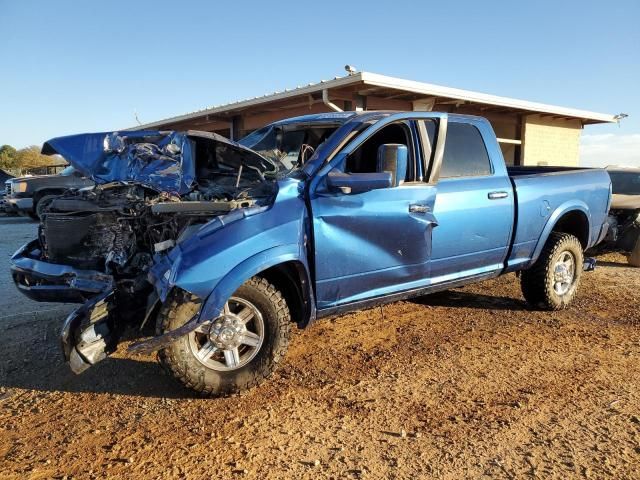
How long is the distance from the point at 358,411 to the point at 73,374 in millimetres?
2229

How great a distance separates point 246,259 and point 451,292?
3.84 metres

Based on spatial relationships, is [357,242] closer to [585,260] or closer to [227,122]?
[585,260]

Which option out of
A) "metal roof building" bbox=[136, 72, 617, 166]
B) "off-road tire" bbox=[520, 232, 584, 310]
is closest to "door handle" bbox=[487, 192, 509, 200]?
"off-road tire" bbox=[520, 232, 584, 310]

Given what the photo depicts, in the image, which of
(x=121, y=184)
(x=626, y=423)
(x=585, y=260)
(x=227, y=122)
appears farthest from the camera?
(x=227, y=122)

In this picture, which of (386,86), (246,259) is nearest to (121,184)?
(246,259)

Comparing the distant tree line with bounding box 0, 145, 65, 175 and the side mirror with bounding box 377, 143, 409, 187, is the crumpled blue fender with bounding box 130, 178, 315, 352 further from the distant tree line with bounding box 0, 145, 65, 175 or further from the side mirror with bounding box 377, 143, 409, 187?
the distant tree line with bounding box 0, 145, 65, 175

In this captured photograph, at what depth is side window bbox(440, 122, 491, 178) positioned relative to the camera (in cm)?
468

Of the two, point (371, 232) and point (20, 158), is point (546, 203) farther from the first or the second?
point (20, 158)

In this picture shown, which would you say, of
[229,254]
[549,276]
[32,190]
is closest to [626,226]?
[549,276]

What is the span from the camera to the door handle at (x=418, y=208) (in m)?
4.14

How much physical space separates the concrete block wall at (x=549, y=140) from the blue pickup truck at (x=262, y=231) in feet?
44.9

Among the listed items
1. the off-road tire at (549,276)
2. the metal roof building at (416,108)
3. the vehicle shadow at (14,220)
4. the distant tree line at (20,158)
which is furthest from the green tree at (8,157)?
the off-road tire at (549,276)

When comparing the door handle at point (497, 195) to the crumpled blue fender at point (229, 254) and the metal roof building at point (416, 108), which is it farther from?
the metal roof building at point (416, 108)

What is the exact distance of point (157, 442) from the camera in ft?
9.72
